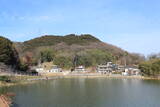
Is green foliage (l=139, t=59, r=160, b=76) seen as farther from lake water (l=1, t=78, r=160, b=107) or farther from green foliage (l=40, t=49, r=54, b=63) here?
green foliage (l=40, t=49, r=54, b=63)

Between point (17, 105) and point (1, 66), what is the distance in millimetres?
22940

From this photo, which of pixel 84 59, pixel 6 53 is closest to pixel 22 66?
pixel 6 53

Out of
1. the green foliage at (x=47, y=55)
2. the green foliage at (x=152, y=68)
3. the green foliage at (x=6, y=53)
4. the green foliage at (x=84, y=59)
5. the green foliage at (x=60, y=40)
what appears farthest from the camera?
the green foliage at (x=60, y=40)

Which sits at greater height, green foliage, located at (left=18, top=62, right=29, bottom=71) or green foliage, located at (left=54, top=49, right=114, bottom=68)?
green foliage, located at (left=54, top=49, right=114, bottom=68)

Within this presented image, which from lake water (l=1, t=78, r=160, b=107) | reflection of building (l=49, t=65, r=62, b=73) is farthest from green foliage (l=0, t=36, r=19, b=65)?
reflection of building (l=49, t=65, r=62, b=73)

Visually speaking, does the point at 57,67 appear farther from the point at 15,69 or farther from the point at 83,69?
→ the point at 15,69

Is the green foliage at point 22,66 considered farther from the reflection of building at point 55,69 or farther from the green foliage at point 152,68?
the green foliage at point 152,68

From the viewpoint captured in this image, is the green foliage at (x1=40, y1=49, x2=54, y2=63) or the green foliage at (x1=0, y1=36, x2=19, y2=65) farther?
the green foliage at (x1=40, y1=49, x2=54, y2=63)

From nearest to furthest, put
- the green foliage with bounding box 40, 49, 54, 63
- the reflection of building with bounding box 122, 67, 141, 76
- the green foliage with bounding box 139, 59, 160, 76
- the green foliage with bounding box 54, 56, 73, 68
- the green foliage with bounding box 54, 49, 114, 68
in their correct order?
1. the green foliage with bounding box 139, 59, 160, 76
2. the reflection of building with bounding box 122, 67, 141, 76
3. the green foliage with bounding box 54, 56, 73, 68
4. the green foliage with bounding box 54, 49, 114, 68
5. the green foliage with bounding box 40, 49, 54, 63

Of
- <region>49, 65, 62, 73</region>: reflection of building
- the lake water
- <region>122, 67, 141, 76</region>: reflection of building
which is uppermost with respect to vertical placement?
<region>49, 65, 62, 73</region>: reflection of building

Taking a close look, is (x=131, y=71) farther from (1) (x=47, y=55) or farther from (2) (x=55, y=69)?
(1) (x=47, y=55)

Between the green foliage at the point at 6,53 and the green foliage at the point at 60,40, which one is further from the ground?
the green foliage at the point at 60,40

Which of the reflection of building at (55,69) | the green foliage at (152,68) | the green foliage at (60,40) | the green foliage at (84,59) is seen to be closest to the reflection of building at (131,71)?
the green foliage at (152,68)

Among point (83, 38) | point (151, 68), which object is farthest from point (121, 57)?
point (83, 38)
